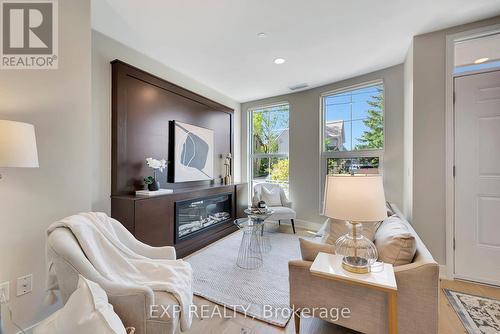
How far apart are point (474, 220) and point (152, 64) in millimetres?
4391

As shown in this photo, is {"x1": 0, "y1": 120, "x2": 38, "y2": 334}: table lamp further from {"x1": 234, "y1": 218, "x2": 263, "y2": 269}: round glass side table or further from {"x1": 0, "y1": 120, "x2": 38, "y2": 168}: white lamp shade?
{"x1": 234, "y1": 218, "x2": 263, "y2": 269}: round glass side table

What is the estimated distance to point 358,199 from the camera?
1309 mm

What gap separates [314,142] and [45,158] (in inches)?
154

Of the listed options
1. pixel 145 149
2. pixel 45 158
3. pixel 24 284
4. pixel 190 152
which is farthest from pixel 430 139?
pixel 24 284

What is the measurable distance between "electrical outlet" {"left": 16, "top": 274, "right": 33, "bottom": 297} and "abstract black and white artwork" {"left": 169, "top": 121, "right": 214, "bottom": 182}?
185 cm

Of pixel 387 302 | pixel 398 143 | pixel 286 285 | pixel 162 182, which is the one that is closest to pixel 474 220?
pixel 398 143

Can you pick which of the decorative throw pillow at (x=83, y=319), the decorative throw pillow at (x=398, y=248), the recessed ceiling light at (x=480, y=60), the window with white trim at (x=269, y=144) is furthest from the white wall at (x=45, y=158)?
the recessed ceiling light at (x=480, y=60)

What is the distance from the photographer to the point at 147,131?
2.96 m

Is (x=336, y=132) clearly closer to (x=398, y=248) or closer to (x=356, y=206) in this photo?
(x=398, y=248)

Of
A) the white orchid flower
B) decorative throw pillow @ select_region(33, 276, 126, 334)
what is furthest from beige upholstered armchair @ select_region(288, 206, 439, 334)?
the white orchid flower

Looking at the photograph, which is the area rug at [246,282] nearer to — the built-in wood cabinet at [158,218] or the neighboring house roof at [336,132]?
the built-in wood cabinet at [158,218]

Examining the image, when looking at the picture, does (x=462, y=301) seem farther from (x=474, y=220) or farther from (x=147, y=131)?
(x=147, y=131)

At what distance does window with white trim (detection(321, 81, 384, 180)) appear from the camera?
3.71 m

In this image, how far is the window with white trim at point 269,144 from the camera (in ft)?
15.8
